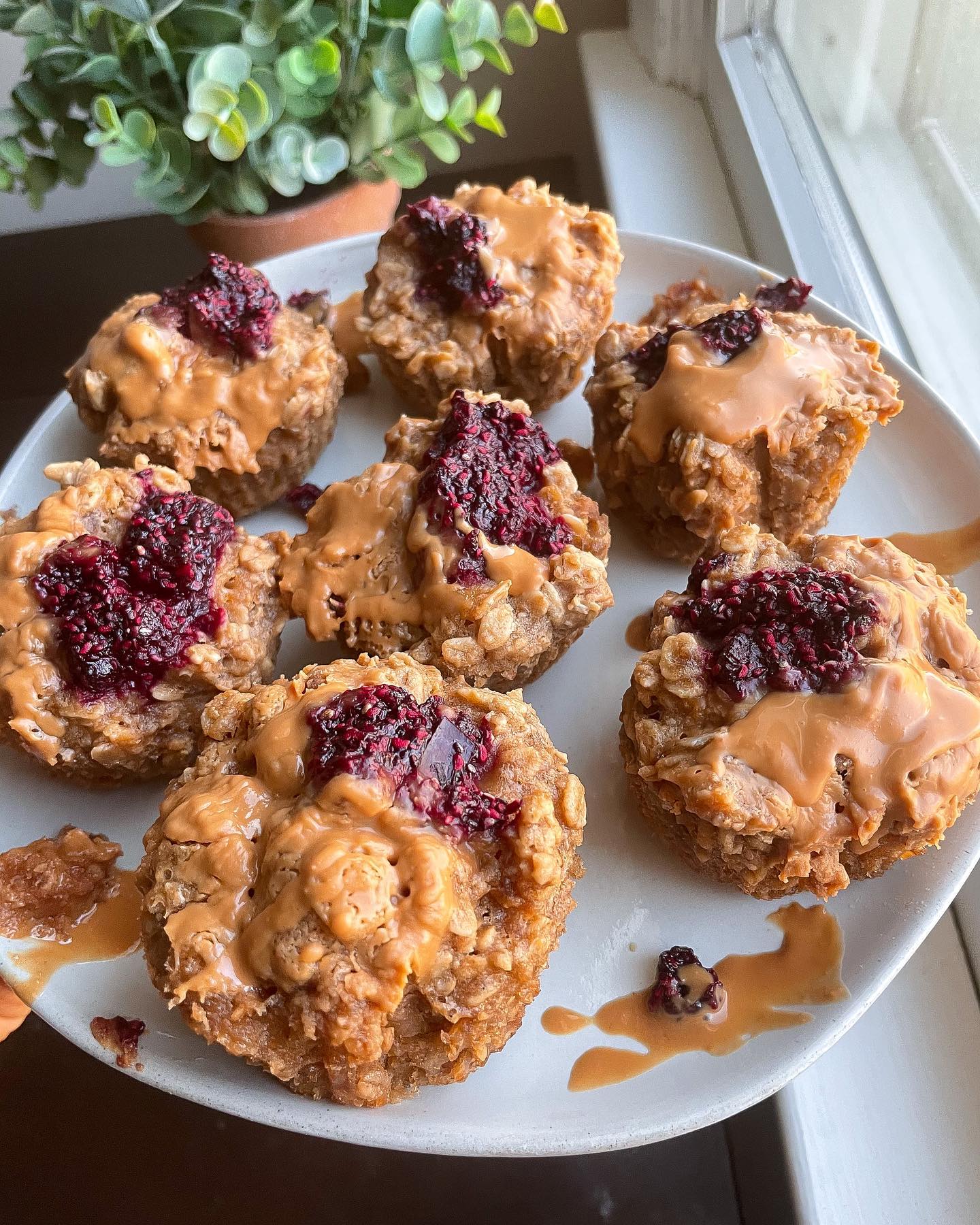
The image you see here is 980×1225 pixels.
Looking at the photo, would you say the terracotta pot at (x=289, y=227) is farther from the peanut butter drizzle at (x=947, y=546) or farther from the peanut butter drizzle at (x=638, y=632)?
the peanut butter drizzle at (x=947, y=546)

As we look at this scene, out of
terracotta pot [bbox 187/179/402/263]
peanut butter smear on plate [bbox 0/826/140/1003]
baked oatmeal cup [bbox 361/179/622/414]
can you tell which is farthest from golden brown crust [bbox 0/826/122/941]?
terracotta pot [bbox 187/179/402/263]

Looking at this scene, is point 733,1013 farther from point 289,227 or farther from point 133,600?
point 289,227

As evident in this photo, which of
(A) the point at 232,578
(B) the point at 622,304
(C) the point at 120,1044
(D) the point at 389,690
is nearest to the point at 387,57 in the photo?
(B) the point at 622,304

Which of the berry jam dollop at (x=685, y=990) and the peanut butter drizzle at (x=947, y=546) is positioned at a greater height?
the peanut butter drizzle at (x=947, y=546)

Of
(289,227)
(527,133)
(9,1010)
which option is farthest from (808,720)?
(527,133)

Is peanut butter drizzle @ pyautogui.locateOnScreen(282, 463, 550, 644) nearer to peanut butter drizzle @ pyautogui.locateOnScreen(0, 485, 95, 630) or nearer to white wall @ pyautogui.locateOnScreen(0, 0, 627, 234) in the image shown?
peanut butter drizzle @ pyautogui.locateOnScreen(0, 485, 95, 630)

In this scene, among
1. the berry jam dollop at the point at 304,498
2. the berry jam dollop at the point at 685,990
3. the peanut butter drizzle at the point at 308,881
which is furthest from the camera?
the berry jam dollop at the point at 304,498

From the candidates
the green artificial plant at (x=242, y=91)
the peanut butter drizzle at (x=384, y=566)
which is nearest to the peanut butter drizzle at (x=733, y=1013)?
the peanut butter drizzle at (x=384, y=566)
